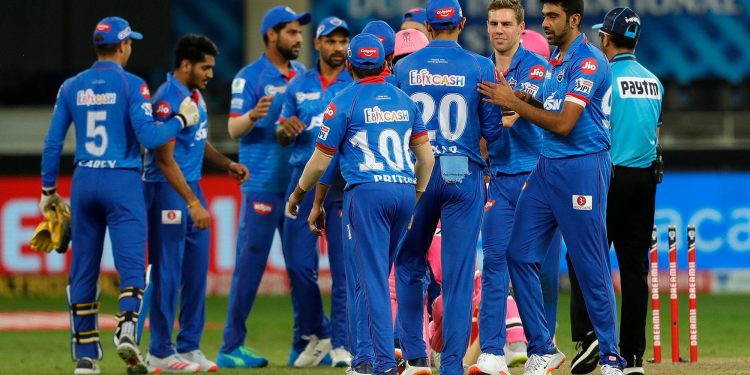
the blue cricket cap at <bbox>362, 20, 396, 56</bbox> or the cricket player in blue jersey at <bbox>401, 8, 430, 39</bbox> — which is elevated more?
the cricket player in blue jersey at <bbox>401, 8, 430, 39</bbox>

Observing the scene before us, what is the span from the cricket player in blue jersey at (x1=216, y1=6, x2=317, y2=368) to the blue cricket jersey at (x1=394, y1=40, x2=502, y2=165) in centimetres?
241

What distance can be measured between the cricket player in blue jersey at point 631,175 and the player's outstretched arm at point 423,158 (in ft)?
4.99

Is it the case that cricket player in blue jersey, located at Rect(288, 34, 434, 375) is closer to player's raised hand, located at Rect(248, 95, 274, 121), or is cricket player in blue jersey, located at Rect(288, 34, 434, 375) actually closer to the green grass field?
the green grass field

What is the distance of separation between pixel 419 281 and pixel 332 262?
2.09 metres

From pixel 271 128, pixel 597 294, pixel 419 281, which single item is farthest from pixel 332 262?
pixel 597 294

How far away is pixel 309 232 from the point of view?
10672mm

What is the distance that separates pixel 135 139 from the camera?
1002 cm

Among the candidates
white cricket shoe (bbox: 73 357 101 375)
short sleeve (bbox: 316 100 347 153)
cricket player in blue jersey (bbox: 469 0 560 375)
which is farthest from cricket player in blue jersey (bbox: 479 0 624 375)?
white cricket shoe (bbox: 73 357 101 375)

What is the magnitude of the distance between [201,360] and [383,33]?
3025 millimetres

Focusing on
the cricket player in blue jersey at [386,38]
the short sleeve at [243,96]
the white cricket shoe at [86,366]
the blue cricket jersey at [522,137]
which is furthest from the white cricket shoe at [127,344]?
the blue cricket jersey at [522,137]

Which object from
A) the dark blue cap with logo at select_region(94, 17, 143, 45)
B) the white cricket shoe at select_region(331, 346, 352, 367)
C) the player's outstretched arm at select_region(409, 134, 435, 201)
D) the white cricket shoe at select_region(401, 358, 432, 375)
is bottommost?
the white cricket shoe at select_region(331, 346, 352, 367)

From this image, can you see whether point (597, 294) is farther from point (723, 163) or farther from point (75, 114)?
point (723, 163)

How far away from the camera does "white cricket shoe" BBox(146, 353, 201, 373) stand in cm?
1019

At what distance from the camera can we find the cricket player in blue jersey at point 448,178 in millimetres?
8414
